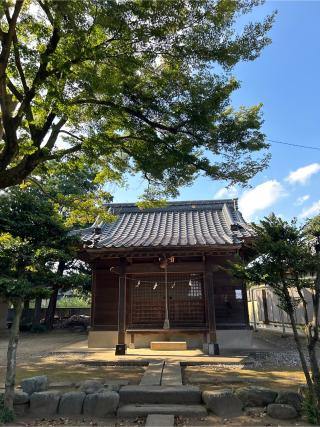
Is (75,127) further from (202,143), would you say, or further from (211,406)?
(211,406)

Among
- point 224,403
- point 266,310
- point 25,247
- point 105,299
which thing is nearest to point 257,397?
point 224,403

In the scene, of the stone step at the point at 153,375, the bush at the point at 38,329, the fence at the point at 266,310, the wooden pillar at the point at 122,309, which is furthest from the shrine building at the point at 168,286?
the bush at the point at 38,329

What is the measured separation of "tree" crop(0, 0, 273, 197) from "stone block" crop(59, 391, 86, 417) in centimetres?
469

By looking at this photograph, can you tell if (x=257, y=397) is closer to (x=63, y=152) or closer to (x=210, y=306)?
(x=210, y=306)

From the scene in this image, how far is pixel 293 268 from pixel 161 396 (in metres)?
3.30

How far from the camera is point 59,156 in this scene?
841cm

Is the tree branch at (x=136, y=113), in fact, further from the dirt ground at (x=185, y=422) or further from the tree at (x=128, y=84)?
the dirt ground at (x=185, y=422)

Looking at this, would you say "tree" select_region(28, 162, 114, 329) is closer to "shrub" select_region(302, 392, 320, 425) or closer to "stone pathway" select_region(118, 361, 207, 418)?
"stone pathway" select_region(118, 361, 207, 418)

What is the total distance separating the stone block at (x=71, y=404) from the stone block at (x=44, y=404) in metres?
0.10

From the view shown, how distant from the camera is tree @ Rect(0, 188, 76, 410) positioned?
19.1ft

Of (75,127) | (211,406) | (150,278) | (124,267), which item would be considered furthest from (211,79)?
(150,278)

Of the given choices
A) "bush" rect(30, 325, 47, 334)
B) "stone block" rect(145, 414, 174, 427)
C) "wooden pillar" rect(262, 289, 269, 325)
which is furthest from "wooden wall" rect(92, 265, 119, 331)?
"wooden pillar" rect(262, 289, 269, 325)

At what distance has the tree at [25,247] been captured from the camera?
5.81m

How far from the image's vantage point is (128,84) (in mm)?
7199
